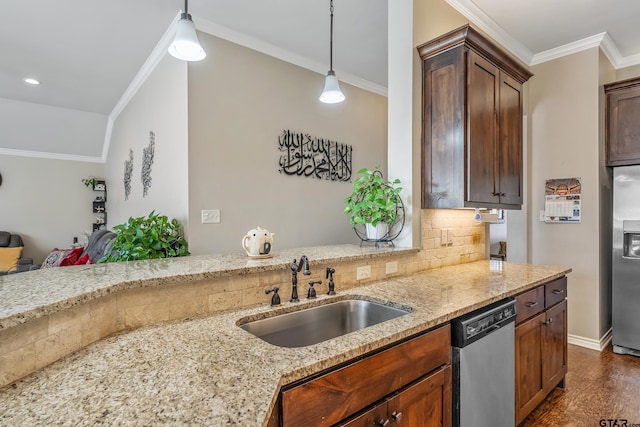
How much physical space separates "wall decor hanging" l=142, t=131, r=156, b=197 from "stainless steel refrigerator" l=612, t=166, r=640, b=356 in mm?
4768

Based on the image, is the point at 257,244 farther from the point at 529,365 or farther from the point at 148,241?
the point at 529,365

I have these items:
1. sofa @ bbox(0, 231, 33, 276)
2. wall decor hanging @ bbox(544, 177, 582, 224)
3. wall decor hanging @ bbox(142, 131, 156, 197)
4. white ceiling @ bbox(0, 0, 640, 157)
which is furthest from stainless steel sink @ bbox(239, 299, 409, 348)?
sofa @ bbox(0, 231, 33, 276)

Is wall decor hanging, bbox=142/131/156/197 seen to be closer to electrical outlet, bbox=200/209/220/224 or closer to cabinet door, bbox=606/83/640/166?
electrical outlet, bbox=200/209/220/224

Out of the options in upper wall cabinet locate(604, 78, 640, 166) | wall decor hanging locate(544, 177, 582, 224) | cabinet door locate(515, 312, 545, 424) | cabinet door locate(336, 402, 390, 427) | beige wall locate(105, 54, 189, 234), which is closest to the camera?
cabinet door locate(336, 402, 390, 427)

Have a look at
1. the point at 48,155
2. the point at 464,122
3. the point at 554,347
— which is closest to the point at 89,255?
the point at 48,155

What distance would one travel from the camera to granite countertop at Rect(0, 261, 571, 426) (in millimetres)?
→ 705

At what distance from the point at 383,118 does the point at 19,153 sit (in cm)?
632

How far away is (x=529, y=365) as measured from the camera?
2.00 metres

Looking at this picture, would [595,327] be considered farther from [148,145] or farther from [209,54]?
[148,145]

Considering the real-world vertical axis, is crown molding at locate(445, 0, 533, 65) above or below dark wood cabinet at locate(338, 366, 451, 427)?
above

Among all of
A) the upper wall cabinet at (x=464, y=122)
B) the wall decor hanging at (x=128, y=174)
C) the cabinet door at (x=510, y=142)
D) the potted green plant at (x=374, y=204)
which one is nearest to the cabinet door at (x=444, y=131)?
the upper wall cabinet at (x=464, y=122)

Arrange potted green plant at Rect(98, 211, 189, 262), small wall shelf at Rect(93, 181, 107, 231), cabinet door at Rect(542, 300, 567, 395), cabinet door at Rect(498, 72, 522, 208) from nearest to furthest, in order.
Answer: cabinet door at Rect(542, 300, 567, 395)
cabinet door at Rect(498, 72, 522, 208)
potted green plant at Rect(98, 211, 189, 262)
small wall shelf at Rect(93, 181, 107, 231)

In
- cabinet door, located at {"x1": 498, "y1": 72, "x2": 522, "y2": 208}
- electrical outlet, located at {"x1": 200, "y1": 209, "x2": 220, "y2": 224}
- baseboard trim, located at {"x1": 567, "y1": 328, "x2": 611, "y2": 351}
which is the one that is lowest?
baseboard trim, located at {"x1": 567, "y1": 328, "x2": 611, "y2": 351}

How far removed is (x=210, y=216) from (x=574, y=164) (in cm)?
365
